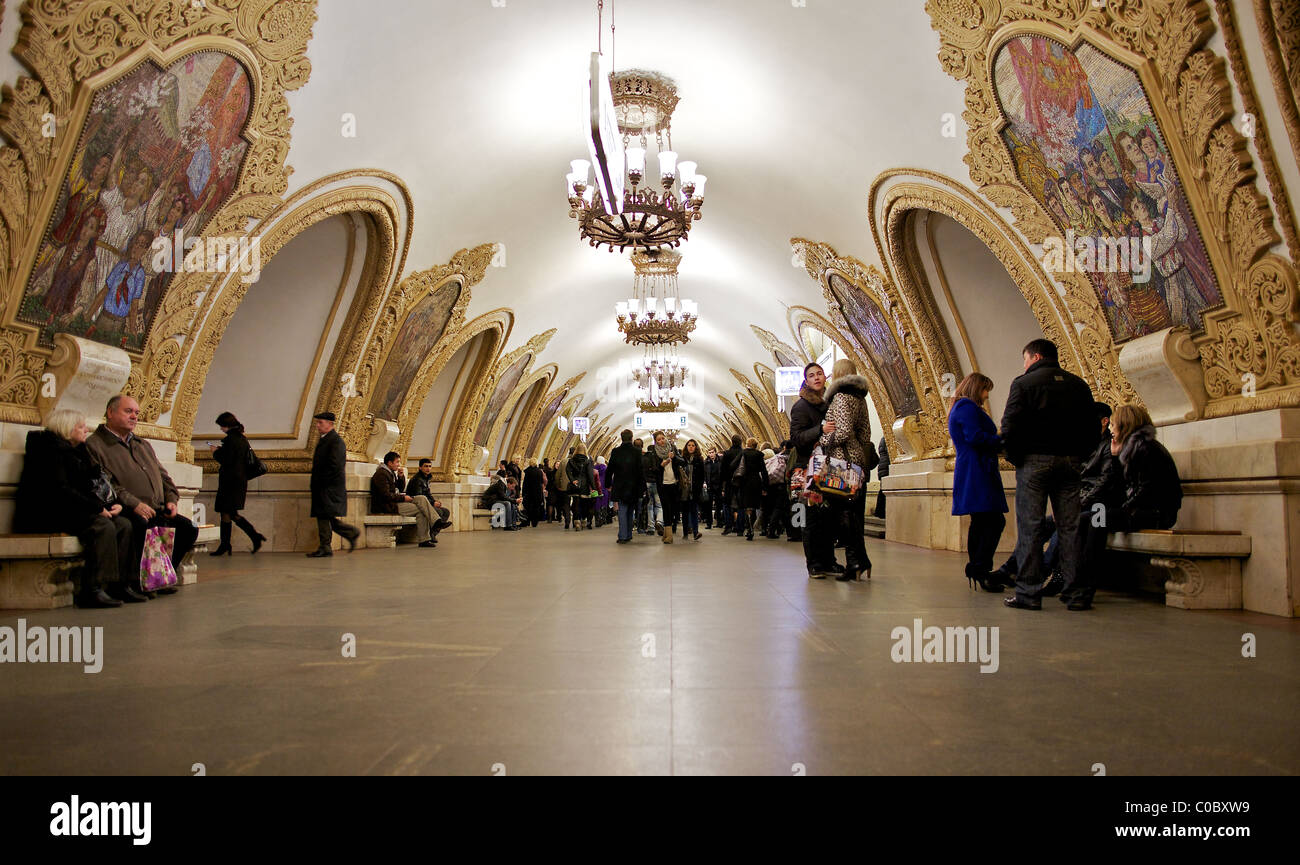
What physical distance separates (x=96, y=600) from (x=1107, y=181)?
23.1 feet

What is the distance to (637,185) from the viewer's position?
10055mm

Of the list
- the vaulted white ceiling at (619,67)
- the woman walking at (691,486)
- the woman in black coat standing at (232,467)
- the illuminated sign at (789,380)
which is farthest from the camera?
the illuminated sign at (789,380)

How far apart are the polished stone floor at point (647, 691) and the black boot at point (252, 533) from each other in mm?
4780

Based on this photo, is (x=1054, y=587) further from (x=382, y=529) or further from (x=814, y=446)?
(x=382, y=529)

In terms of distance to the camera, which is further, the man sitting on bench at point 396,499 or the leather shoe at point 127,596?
the man sitting on bench at point 396,499

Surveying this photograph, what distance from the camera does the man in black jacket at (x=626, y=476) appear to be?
38.8 ft

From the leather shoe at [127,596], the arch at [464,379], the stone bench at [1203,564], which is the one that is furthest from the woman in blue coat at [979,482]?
the arch at [464,379]

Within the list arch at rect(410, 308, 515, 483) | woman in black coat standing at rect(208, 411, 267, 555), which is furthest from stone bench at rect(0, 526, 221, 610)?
arch at rect(410, 308, 515, 483)

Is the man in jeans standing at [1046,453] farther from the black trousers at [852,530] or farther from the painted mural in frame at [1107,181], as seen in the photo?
the black trousers at [852,530]

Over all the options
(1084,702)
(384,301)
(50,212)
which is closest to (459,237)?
(384,301)

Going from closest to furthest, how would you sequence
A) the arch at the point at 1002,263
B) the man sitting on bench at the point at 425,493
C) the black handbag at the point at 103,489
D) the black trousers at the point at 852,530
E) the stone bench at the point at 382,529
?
the black handbag at the point at 103,489 → the black trousers at the point at 852,530 → the arch at the point at 1002,263 → the stone bench at the point at 382,529 → the man sitting on bench at the point at 425,493

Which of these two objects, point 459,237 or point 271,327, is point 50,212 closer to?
point 271,327
